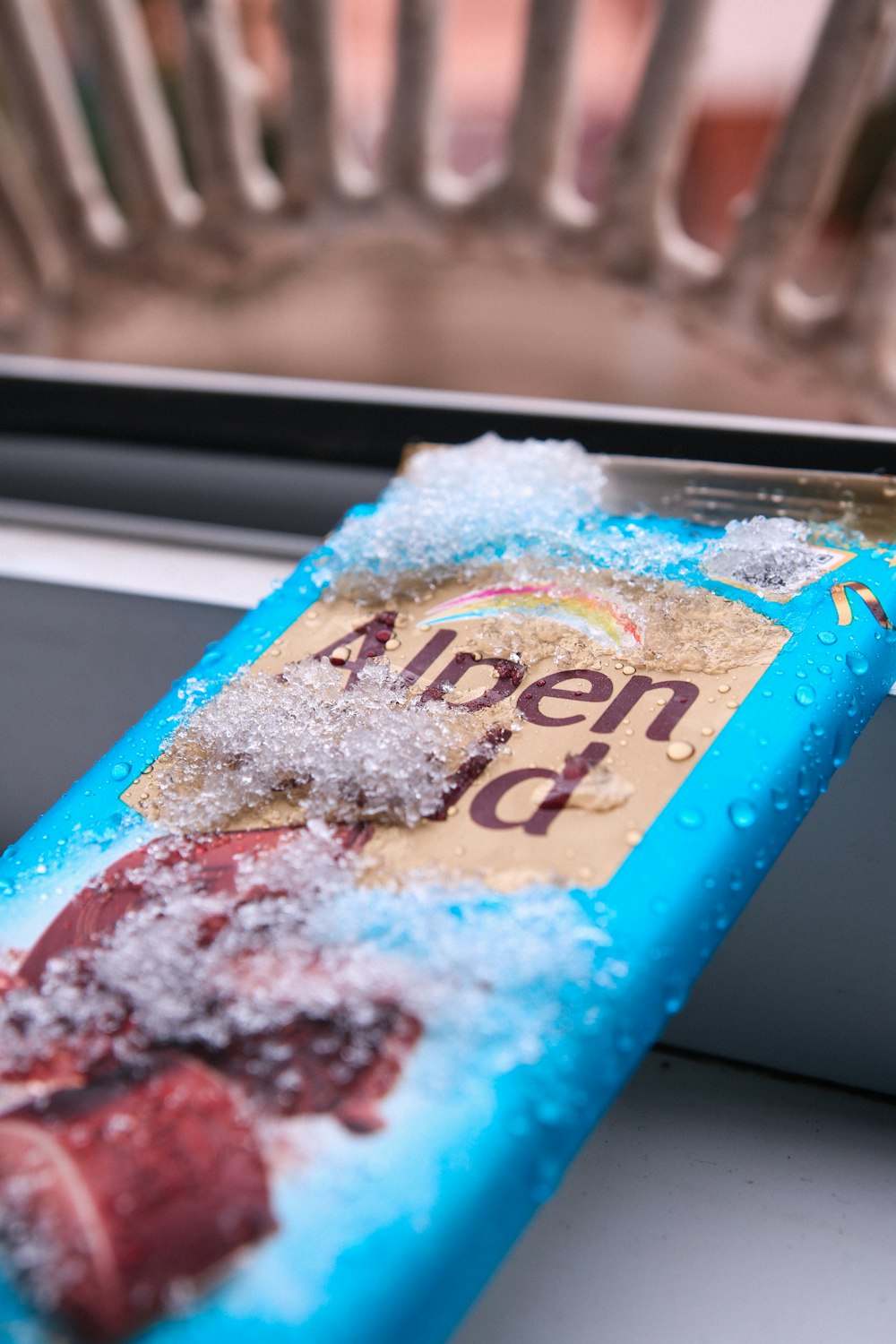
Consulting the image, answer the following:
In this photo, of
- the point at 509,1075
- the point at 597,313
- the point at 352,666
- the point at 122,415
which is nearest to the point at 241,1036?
the point at 509,1075

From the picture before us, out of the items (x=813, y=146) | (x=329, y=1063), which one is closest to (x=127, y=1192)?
(x=329, y=1063)

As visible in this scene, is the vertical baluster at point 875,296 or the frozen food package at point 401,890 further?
the vertical baluster at point 875,296

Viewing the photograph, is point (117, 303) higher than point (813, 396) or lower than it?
lower

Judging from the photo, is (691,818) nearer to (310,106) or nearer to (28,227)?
(310,106)

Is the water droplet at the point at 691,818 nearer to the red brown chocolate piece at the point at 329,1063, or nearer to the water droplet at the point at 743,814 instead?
the water droplet at the point at 743,814

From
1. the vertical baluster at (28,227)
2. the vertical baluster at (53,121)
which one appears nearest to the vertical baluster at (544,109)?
the vertical baluster at (53,121)

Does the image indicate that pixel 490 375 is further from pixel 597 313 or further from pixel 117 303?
pixel 117 303

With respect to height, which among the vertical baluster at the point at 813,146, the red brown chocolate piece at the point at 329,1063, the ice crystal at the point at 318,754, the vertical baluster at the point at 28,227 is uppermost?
the vertical baluster at the point at 813,146
